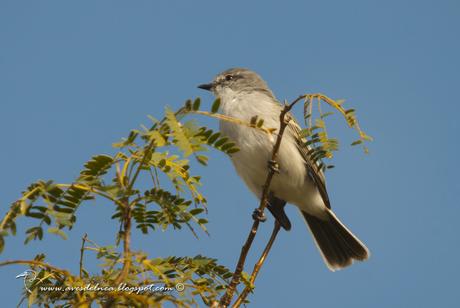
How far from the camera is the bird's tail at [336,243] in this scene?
7387 millimetres

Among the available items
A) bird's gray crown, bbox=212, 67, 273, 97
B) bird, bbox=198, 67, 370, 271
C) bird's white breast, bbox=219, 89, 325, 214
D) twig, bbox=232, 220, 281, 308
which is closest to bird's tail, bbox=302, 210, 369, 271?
bird, bbox=198, 67, 370, 271

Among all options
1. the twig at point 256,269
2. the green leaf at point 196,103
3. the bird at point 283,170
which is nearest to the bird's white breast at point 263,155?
the bird at point 283,170

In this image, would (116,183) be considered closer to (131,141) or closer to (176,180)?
(131,141)

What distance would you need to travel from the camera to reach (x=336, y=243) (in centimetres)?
751

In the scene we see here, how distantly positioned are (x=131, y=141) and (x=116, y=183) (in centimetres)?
22

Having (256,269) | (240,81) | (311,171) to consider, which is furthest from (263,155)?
(256,269)

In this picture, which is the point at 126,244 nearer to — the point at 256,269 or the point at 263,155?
the point at 256,269

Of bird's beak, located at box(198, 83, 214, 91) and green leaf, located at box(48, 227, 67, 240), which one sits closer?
green leaf, located at box(48, 227, 67, 240)

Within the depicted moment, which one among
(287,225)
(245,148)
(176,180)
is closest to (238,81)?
(245,148)

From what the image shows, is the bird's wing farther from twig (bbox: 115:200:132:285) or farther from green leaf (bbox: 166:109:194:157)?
twig (bbox: 115:200:132:285)

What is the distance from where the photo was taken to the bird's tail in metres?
7.39

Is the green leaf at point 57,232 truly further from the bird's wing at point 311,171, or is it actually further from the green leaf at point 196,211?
the bird's wing at point 311,171

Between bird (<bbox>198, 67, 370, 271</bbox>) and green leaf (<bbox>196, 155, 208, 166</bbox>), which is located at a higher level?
bird (<bbox>198, 67, 370, 271</bbox>)

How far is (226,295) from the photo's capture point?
3064 mm
